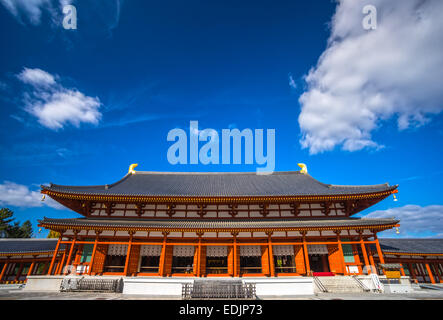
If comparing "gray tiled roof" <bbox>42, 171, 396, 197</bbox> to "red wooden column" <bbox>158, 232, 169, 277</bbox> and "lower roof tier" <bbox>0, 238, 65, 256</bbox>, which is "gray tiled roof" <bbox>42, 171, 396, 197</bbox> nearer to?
"red wooden column" <bbox>158, 232, 169, 277</bbox>

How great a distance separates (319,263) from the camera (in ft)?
57.7

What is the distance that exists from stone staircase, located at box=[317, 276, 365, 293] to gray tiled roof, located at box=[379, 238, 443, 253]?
1093 centimetres

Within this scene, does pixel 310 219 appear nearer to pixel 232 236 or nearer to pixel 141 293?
pixel 232 236

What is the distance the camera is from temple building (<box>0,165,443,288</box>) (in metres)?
15.7

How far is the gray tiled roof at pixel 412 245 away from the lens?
22.8 metres

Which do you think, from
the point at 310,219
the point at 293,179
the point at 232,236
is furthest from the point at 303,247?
the point at 293,179

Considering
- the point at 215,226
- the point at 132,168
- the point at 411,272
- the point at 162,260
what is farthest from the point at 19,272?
the point at 411,272

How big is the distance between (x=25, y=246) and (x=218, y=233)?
22814 mm

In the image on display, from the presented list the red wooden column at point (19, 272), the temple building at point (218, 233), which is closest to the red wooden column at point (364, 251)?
the temple building at point (218, 233)

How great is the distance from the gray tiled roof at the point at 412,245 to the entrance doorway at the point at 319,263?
9.86m

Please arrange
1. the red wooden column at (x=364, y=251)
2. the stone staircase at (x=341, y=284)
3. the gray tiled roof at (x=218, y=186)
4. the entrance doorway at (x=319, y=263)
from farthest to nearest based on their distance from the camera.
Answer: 1. the gray tiled roof at (x=218, y=186)
2. the entrance doorway at (x=319, y=263)
3. the red wooden column at (x=364, y=251)
4. the stone staircase at (x=341, y=284)

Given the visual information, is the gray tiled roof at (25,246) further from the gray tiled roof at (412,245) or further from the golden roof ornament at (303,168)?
the gray tiled roof at (412,245)

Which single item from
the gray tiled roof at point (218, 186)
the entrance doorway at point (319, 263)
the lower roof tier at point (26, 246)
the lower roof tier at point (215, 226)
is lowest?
the entrance doorway at point (319, 263)
